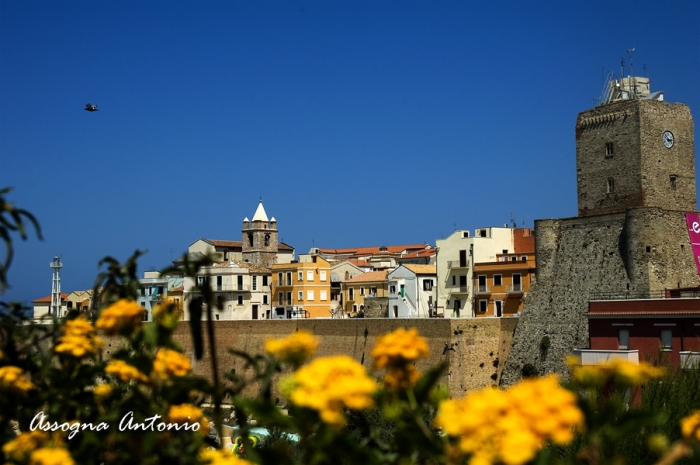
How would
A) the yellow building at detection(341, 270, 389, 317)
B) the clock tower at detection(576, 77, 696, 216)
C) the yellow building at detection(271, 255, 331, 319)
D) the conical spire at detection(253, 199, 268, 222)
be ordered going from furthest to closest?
the conical spire at detection(253, 199, 268, 222) → the yellow building at detection(271, 255, 331, 319) → the yellow building at detection(341, 270, 389, 317) → the clock tower at detection(576, 77, 696, 216)

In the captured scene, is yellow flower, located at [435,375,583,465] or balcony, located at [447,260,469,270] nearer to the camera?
yellow flower, located at [435,375,583,465]

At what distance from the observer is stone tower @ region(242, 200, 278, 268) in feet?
253

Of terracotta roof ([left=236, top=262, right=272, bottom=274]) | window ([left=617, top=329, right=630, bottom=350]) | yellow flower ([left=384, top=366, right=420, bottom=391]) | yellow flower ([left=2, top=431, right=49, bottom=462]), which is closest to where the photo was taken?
yellow flower ([left=384, top=366, right=420, bottom=391])

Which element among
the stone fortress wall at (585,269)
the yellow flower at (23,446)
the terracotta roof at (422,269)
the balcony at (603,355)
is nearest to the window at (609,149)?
the stone fortress wall at (585,269)

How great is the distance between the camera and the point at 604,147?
3912 centimetres

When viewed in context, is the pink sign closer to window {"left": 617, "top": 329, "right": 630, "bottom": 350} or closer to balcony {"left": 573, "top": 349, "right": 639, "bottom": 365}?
window {"left": 617, "top": 329, "right": 630, "bottom": 350}

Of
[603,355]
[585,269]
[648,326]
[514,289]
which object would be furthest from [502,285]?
[603,355]

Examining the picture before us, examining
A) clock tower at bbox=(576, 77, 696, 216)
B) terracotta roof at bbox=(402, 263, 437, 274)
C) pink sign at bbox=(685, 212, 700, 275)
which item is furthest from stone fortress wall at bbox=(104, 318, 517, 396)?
terracotta roof at bbox=(402, 263, 437, 274)

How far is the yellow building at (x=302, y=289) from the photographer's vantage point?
59.2 meters

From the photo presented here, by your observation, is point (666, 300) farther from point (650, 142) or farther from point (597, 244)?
point (650, 142)

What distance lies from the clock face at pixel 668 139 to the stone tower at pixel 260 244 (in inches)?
1701

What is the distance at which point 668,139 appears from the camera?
3847 cm

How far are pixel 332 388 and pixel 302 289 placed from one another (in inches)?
2241

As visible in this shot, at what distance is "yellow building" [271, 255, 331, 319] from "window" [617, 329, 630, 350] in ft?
105
